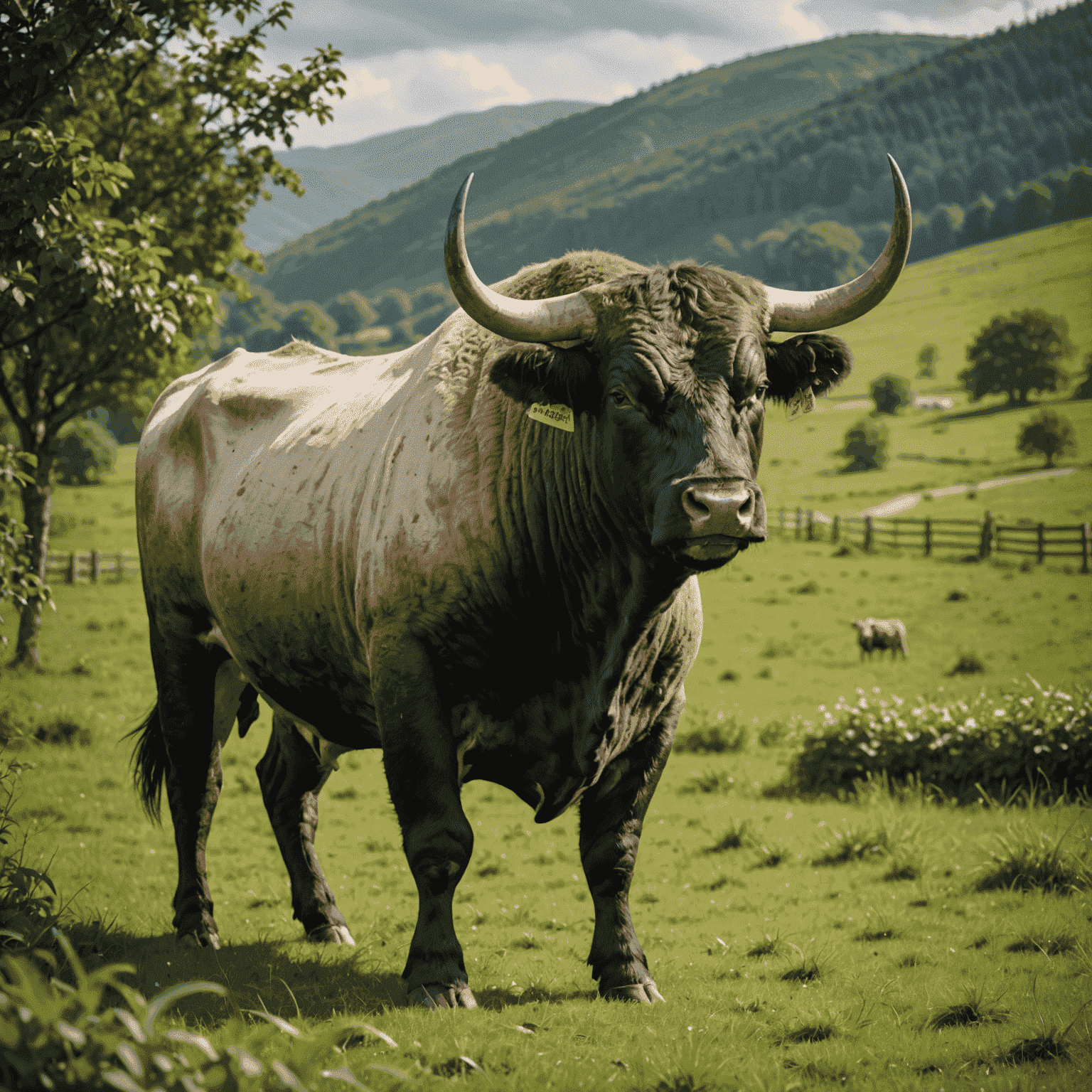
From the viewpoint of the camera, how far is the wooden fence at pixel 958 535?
33.4 meters

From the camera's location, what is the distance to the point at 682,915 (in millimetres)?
7551

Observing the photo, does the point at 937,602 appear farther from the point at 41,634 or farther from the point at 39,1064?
the point at 39,1064

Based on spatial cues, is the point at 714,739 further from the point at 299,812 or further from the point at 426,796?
the point at 426,796

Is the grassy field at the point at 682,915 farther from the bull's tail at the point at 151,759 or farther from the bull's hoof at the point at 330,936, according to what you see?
the bull's tail at the point at 151,759

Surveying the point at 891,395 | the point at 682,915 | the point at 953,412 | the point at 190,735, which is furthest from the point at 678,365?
the point at 891,395

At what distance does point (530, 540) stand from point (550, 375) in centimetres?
79

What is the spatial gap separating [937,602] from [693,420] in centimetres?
2477

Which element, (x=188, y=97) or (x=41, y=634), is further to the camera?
(x=41, y=634)

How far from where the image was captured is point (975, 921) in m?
6.88

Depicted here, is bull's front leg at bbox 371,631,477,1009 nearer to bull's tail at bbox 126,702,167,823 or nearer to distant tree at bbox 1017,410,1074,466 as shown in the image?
bull's tail at bbox 126,702,167,823

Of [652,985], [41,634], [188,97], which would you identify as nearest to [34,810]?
[652,985]

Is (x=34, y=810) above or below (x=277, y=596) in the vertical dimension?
below

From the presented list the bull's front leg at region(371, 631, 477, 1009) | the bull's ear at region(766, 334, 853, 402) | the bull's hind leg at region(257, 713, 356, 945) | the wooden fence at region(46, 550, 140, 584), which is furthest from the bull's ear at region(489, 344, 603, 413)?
the wooden fence at region(46, 550, 140, 584)

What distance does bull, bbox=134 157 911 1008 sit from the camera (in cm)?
430
